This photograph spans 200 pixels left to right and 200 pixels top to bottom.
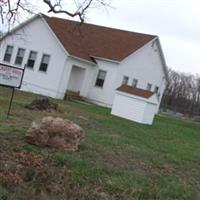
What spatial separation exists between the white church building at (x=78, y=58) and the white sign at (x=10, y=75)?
17290 mm

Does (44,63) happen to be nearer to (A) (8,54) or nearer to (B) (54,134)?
(A) (8,54)

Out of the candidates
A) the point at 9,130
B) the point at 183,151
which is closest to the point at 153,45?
the point at 183,151

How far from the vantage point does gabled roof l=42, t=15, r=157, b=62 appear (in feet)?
114

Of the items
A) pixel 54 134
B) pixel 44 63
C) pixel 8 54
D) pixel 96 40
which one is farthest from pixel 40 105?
pixel 96 40

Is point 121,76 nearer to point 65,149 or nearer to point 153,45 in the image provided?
point 153,45

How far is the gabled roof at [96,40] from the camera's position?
3488 centimetres

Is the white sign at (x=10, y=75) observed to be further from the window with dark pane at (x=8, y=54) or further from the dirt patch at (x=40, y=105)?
the window with dark pane at (x=8, y=54)

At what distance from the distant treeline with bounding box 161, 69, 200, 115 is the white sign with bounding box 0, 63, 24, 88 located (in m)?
67.1

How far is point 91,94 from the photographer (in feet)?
119

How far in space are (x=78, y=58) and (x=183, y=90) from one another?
63.2 m

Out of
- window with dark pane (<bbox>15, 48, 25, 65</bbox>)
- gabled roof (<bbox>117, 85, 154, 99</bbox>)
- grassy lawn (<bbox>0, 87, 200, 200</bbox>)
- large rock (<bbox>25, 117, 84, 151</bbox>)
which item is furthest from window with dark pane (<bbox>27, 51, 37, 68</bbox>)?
large rock (<bbox>25, 117, 84, 151</bbox>)

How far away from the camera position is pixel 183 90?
3723 inches

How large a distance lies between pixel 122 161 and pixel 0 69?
494cm

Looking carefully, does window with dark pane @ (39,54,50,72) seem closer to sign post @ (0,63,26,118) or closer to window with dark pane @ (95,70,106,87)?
window with dark pane @ (95,70,106,87)
